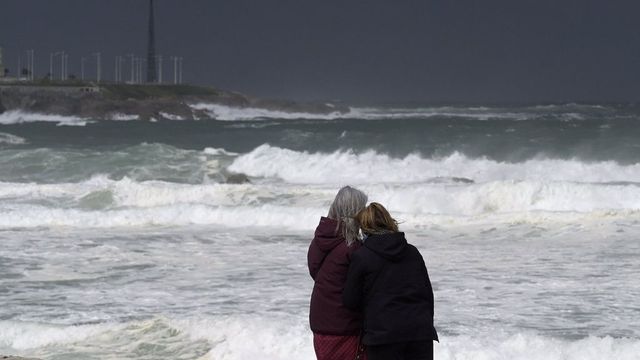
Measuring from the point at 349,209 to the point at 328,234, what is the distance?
174 mm

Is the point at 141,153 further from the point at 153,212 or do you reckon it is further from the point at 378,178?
the point at 153,212

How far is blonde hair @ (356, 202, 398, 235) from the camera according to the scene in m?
4.87

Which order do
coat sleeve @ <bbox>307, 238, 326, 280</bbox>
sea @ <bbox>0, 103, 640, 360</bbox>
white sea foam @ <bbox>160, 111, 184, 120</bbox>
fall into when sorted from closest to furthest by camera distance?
coat sleeve @ <bbox>307, 238, 326, 280</bbox> → sea @ <bbox>0, 103, 640, 360</bbox> → white sea foam @ <bbox>160, 111, 184, 120</bbox>

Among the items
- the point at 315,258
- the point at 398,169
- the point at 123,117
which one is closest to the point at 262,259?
the point at 315,258

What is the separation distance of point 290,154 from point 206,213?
1699 cm

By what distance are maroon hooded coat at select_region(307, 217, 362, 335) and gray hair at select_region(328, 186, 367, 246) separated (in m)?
0.04

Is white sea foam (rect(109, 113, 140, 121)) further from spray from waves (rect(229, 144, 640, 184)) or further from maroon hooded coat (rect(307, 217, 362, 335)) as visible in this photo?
maroon hooded coat (rect(307, 217, 362, 335))

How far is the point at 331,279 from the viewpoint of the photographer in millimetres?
5094

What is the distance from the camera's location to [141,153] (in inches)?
1529

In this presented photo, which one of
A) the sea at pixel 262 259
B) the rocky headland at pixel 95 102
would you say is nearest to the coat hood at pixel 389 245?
the sea at pixel 262 259

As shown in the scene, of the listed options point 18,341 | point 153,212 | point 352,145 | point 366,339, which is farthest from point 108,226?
point 352,145

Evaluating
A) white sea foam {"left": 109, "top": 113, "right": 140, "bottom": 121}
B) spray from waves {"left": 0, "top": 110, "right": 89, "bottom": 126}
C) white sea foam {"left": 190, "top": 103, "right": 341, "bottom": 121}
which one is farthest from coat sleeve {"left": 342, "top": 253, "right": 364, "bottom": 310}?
white sea foam {"left": 190, "top": 103, "right": 341, "bottom": 121}

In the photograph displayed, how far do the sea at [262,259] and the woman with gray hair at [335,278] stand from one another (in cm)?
284

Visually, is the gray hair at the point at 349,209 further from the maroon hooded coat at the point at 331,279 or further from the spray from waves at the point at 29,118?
the spray from waves at the point at 29,118
